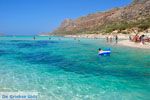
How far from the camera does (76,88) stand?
15.3 meters

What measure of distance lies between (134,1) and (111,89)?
19571 cm

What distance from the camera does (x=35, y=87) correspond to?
51.3ft

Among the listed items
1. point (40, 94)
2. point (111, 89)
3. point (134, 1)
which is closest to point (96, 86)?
point (111, 89)

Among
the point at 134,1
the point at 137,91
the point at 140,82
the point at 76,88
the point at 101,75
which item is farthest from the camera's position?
the point at 134,1

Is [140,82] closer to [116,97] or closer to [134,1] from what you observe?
[116,97]

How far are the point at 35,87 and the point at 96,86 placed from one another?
13.7ft

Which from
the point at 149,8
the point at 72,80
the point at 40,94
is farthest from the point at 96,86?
the point at 149,8

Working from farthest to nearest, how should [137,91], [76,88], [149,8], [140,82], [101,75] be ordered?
[149,8] → [101,75] → [140,82] → [76,88] → [137,91]

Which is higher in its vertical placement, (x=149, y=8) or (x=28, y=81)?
(x=149, y=8)

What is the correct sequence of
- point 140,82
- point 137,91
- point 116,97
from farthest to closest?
point 140,82
point 137,91
point 116,97

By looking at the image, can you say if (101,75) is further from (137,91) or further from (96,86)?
(137,91)

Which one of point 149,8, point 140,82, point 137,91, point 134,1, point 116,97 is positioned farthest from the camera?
point 134,1

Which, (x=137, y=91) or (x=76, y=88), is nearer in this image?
(x=137, y=91)

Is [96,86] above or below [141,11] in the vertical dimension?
below
